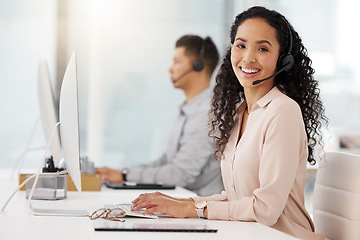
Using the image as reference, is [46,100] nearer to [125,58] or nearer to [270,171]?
[270,171]

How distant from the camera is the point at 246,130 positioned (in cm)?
189

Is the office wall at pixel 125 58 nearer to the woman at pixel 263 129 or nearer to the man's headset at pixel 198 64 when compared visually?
the man's headset at pixel 198 64

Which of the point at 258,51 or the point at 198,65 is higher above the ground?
the point at 258,51

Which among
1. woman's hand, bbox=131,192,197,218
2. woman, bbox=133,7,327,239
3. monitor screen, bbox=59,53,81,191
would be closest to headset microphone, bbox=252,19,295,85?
woman, bbox=133,7,327,239

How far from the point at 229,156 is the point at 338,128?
300cm

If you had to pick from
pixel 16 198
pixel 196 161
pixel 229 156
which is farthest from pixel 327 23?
pixel 16 198

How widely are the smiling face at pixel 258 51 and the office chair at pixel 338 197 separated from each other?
38 centimetres

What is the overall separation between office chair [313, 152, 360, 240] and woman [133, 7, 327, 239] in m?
0.10

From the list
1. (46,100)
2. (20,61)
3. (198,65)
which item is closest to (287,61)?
(46,100)

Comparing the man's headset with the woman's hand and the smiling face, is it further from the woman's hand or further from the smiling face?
the woman's hand

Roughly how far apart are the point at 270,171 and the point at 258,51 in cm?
47

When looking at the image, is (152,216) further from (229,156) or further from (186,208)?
(229,156)

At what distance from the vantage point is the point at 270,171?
1648mm

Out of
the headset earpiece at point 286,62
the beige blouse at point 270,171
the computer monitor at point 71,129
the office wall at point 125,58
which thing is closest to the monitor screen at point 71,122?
the computer monitor at point 71,129
